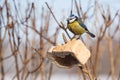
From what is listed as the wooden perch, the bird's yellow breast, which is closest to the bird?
the bird's yellow breast

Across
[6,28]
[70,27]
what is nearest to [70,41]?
[70,27]

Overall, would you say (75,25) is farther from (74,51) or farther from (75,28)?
(74,51)

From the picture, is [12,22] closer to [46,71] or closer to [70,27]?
[70,27]

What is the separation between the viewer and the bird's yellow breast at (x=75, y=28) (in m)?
1.56

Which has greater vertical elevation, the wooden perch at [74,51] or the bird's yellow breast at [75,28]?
the bird's yellow breast at [75,28]

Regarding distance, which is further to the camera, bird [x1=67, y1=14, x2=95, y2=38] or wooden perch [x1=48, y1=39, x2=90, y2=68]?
bird [x1=67, y1=14, x2=95, y2=38]

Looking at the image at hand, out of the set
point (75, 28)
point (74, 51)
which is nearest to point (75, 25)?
point (75, 28)

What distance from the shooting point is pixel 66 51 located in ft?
4.36

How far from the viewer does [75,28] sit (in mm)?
1591

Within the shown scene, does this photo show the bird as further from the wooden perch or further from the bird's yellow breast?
the wooden perch

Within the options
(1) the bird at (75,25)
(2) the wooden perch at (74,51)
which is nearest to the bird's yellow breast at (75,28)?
(1) the bird at (75,25)

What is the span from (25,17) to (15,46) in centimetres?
19

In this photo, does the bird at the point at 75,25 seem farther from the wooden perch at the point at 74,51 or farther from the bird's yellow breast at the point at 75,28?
the wooden perch at the point at 74,51

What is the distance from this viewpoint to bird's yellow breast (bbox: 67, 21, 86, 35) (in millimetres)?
1560
